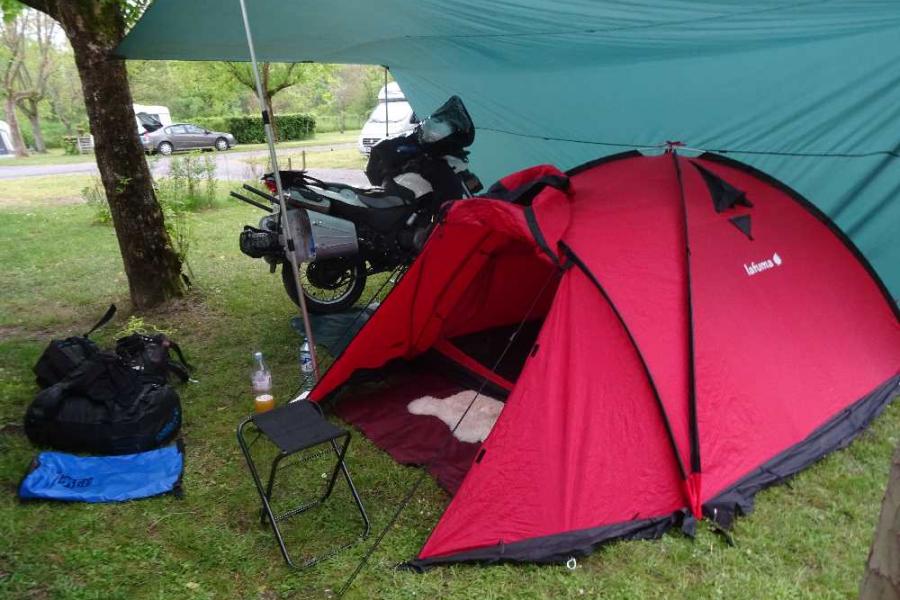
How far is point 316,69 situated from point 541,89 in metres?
11.7

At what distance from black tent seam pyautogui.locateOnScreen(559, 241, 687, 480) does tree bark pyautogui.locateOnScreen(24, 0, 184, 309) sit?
3266mm

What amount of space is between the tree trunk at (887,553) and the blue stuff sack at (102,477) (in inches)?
104

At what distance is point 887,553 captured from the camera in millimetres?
845

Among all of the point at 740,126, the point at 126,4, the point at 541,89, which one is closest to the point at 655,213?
the point at 740,126

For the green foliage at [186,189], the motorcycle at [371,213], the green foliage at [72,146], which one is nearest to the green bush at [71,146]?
the green foliage at [72,146]

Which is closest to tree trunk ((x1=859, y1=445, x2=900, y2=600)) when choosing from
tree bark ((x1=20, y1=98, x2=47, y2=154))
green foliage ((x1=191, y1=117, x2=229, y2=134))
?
green foliage ((x1=191, y1=117, x2=229, y2=134))

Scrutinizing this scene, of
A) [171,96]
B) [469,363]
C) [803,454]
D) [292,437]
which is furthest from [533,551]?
[171,96]

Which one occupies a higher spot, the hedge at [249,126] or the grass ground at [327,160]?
the hedge at [249,126]

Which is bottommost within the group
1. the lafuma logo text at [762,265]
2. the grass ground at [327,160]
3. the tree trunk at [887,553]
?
the grass ground at [327,160]

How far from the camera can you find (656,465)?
2.52m

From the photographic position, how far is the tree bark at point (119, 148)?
4.18 m

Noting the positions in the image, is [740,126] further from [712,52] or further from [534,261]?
[534,261]

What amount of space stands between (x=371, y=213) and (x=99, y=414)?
2.22 m

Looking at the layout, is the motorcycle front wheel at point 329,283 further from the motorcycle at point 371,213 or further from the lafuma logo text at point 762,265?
the lafuma logo text at point 762,265
